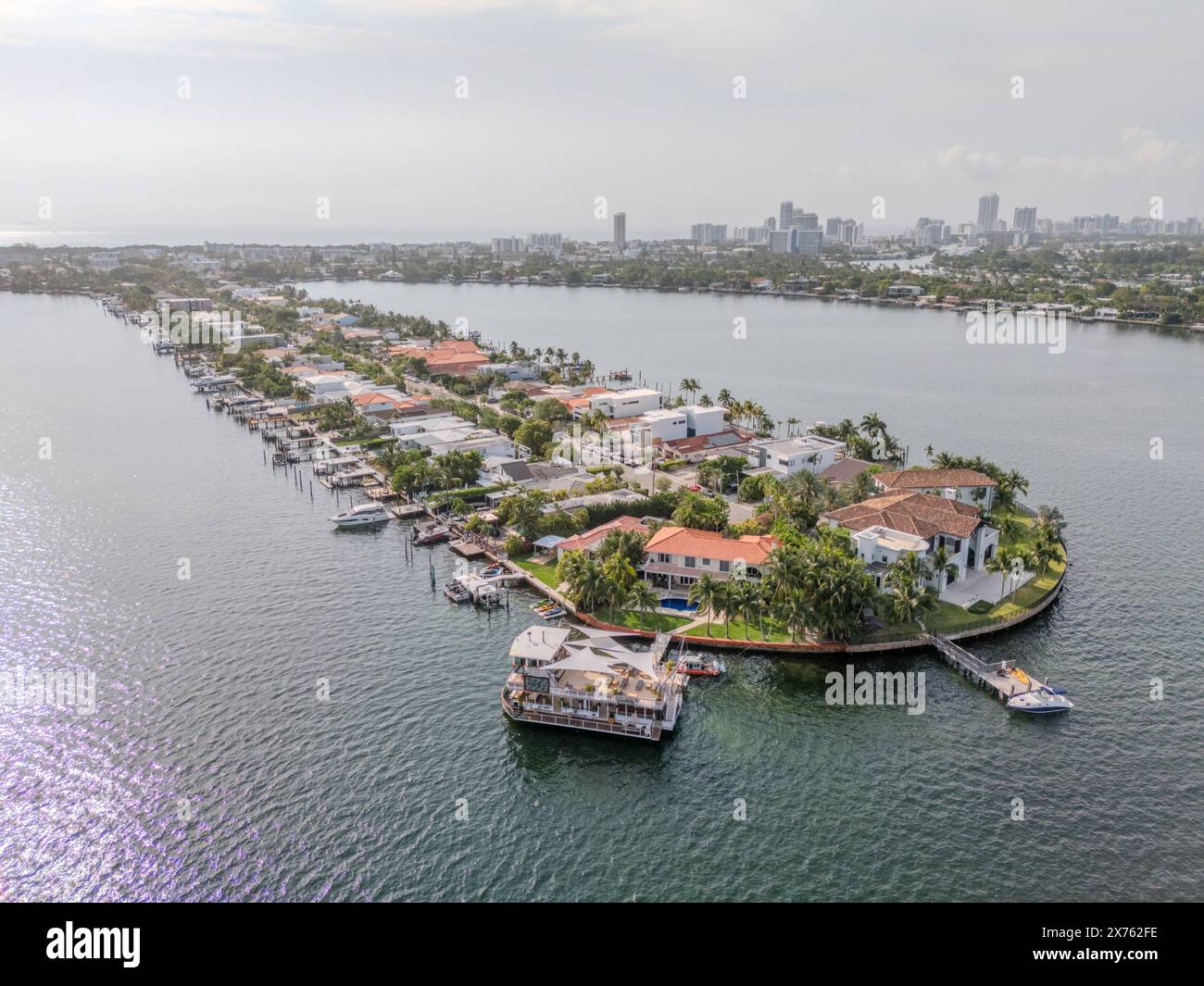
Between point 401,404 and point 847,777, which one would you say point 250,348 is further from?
point 847,777

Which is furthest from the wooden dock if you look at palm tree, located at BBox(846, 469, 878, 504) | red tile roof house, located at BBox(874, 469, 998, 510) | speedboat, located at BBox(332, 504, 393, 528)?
speedboat, located at BBox(332, 504, 393, 528)

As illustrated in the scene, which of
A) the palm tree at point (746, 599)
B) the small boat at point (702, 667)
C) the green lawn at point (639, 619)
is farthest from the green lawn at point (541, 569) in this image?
the palm tree at point (746, 599)

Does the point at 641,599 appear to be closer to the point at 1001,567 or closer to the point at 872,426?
the point at 1001,567

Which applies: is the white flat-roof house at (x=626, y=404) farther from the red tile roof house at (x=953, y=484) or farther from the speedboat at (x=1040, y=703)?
the speedboat at (x=1040, y=703)

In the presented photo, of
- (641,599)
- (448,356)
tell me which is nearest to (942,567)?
(641,599)

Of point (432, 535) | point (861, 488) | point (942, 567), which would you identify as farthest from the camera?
point (432, 535)
